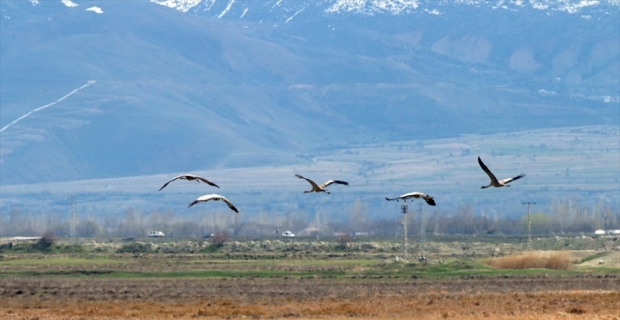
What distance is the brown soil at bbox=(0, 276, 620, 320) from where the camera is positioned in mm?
46250

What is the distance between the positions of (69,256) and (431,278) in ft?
97.3

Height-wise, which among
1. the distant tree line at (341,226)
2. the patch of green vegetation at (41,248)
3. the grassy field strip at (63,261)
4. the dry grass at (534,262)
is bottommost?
the dry grass at (534,262)

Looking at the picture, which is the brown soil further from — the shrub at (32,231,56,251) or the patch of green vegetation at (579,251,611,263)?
the shrub at (32,231,56,251)

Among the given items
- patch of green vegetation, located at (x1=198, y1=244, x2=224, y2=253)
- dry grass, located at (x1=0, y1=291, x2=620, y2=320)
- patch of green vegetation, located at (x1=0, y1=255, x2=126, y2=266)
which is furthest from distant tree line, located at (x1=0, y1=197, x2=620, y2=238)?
dry grass, located at (x1=0, y1=291, x2=620, y2=320)

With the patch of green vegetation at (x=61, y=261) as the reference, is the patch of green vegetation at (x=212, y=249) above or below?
above

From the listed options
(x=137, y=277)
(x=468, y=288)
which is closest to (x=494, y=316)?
(x=468, y=288)

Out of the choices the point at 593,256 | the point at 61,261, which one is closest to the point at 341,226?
the point at 593,256

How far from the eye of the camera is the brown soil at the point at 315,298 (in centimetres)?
4625

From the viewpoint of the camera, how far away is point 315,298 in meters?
55.2

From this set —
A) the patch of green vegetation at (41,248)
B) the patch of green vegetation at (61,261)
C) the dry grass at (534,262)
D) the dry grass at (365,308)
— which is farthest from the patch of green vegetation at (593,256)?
the patch of green vegetation at (41,248)

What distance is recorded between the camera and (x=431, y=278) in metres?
69.8

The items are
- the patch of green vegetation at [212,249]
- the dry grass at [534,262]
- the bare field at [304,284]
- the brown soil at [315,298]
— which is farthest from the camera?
the patch of green vegetation at [212,249]

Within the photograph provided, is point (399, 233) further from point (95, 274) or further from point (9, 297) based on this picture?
point (9, 297)

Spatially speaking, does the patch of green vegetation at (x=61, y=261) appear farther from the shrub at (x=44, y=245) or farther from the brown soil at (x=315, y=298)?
the brown soil at (x=315, y=298)
